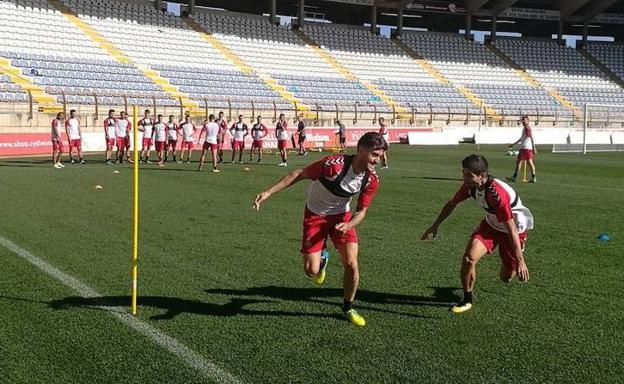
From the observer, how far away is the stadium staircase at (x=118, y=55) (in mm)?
34672

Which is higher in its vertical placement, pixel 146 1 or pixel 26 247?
pixel 146 1

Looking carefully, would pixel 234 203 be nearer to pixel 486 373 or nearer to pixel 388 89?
pixel 486 373

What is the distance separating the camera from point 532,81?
52875mm

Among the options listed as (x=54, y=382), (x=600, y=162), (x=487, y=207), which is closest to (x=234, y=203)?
(x=487, y=207)

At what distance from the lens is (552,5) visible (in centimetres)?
5544

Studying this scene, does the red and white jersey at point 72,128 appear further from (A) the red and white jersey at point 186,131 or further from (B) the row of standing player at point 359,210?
(B) the row of standing player at point 359,210

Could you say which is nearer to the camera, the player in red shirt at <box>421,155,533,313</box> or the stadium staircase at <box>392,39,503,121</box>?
the player in red shirt at <box>421,155,533,313</box>

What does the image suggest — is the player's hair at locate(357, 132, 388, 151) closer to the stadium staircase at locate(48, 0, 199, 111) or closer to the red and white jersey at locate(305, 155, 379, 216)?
the red and white jersey at locate(305, 155, 379, 216)

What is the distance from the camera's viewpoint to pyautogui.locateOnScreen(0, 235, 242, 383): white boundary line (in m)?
4.09

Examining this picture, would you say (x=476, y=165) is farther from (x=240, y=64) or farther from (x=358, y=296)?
(x=240, y=64)

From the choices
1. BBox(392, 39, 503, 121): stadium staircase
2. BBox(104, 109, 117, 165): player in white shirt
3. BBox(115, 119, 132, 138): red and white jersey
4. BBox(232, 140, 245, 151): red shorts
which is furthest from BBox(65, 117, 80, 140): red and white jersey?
BBox(392, 39, 503, 121): stadium staircase

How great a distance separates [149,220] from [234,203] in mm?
2602

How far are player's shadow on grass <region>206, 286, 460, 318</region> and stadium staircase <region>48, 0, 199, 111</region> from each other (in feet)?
93.7

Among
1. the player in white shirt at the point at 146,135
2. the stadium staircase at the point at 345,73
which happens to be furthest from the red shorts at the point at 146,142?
the stadium staircase at the point at 345,73
